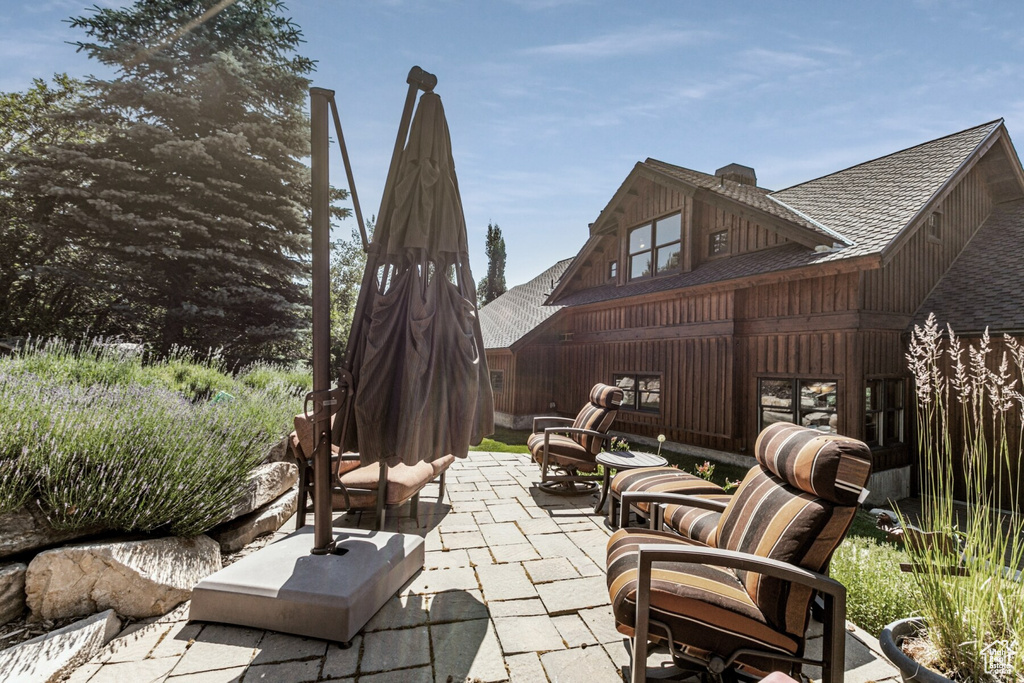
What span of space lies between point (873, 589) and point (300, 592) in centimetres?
348

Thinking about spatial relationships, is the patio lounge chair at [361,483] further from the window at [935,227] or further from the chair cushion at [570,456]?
the window at [935,227]

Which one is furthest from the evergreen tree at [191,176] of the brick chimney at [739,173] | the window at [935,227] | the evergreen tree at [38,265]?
the window at [935,227]

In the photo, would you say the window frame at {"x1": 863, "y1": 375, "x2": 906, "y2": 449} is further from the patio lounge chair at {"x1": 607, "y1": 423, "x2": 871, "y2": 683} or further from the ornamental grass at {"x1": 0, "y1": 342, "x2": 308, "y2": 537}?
the ornamental grass at {"x1": 0, "y1": 342, "x2": 308, "y2": 537}

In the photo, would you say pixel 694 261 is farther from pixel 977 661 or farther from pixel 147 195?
pixel 147 195

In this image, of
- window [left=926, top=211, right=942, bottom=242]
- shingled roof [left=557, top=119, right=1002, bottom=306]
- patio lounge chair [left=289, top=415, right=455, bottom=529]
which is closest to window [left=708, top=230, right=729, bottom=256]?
shingled roof [left=557, top=119, right=1002, bottom=306]

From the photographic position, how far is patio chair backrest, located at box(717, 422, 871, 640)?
171 centimetres

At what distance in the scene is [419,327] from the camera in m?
2.19

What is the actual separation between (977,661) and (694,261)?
8451mm

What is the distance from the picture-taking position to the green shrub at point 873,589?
2.50m

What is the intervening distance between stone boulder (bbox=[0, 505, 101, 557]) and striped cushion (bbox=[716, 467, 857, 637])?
3.63 metres

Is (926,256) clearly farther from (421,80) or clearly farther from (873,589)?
(421,80)

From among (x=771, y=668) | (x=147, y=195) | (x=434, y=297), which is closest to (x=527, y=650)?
(x=771, y=668)

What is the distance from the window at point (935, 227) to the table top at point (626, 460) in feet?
24.9

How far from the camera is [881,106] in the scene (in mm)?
6320
